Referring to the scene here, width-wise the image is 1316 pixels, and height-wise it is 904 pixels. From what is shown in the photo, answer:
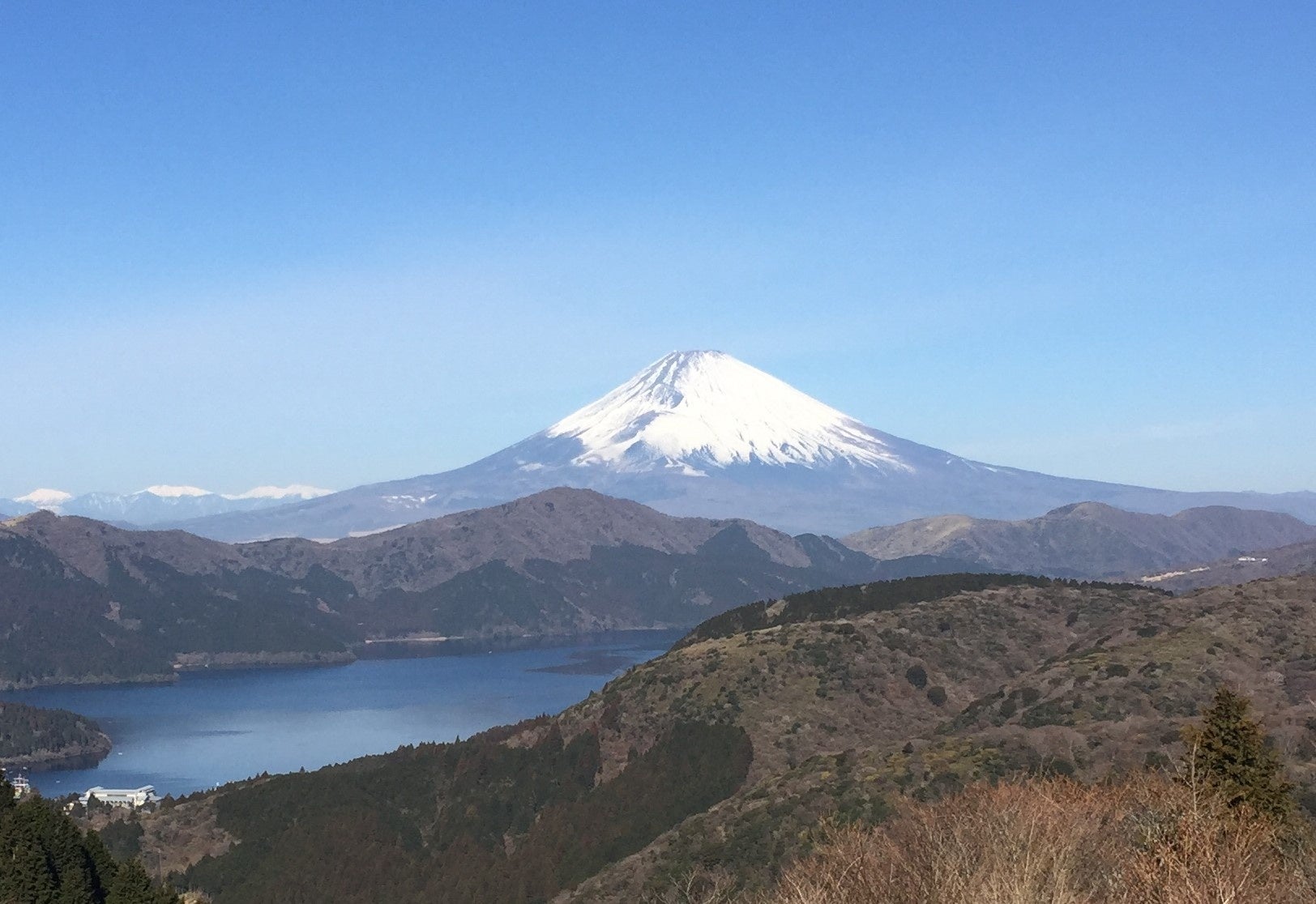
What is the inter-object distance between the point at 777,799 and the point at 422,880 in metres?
46.7

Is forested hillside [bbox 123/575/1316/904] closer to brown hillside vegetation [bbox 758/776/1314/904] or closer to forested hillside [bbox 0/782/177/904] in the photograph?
forested hillside [bbox 0/782/177/904]

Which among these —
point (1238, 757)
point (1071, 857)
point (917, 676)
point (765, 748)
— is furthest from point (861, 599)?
point (1071, 857)

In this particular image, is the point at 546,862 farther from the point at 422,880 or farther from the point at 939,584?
the point at 939,584

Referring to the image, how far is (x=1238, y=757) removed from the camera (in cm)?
5238

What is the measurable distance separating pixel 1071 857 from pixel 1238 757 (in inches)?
760

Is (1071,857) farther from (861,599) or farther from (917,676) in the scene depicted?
(861,599)

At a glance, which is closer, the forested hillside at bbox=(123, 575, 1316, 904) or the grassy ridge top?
the forested hillside at bbox=(123, 575, 1316, 904)

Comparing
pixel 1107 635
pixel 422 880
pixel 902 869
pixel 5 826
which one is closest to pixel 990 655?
pixel 1107 635

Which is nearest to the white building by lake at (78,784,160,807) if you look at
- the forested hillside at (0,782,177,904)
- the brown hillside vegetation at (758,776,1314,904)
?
the forested hillside at (0,782,177,904)

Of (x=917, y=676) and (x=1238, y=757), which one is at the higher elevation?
(x=1238, y=757)

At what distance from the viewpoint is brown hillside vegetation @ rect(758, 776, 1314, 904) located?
3119 centimetres

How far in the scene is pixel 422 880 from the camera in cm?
12525

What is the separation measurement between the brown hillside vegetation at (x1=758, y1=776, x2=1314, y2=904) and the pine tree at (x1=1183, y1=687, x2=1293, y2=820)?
9.51 ft

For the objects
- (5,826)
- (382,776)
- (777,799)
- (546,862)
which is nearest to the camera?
(5,826)
